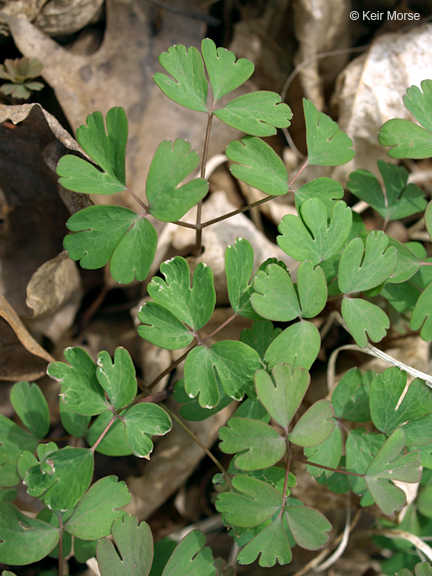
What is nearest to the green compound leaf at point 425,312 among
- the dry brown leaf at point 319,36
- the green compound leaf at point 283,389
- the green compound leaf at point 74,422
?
the green compound leaf at point 283,389

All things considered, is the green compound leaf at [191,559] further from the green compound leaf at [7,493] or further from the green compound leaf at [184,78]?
the green compound leaf at [184,78]

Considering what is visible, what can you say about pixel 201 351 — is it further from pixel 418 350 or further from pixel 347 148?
pixel 418 350

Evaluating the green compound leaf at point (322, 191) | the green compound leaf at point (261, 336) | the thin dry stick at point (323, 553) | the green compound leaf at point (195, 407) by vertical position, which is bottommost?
the thin dry stick at point (323, 553)

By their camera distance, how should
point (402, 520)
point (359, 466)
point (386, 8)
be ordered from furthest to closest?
point (386, 8) < point (402, 520) < point (359, 466)

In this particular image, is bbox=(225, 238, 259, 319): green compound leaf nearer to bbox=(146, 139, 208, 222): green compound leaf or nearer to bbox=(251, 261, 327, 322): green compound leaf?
bbox=(251, 261, 327, 322): green compound leaf

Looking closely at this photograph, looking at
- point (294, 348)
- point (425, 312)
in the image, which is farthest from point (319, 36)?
point (294, 348)

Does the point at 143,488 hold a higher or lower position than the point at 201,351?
lower

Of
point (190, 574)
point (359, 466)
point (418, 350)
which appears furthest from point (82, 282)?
point (418, 350)

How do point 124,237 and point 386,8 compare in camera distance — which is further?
point 386,8
